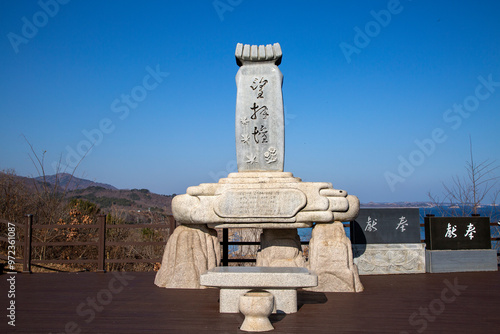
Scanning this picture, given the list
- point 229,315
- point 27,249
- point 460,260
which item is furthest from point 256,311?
point 27,249

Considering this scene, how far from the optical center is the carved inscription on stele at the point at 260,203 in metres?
5.82

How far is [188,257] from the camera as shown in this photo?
6.27 m

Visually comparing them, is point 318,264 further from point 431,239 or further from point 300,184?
point 431,239

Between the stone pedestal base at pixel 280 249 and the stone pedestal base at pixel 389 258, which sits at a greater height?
the stone pedestal base at pixel 280 249

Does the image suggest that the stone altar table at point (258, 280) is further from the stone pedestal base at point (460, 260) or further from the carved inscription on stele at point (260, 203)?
the stone pedestal base at point (460, 260)

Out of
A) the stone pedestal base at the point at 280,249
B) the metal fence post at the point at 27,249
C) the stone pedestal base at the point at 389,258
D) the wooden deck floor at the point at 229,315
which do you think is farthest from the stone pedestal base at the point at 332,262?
the metal fence post at the point at 27,249

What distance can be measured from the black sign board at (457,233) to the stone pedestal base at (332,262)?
2.74 m

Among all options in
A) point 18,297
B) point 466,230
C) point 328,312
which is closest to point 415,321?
point 328,312

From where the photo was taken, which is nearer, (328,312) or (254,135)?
(328,312)

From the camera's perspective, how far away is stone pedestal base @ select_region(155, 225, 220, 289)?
20.5 ft

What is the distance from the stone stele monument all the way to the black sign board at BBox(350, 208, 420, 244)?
1.74 metres

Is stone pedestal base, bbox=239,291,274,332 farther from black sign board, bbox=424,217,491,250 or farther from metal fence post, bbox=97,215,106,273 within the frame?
black sign board, bbox=424,217,491,250

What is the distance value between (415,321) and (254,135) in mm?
3458

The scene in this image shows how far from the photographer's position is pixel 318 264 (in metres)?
5.89
